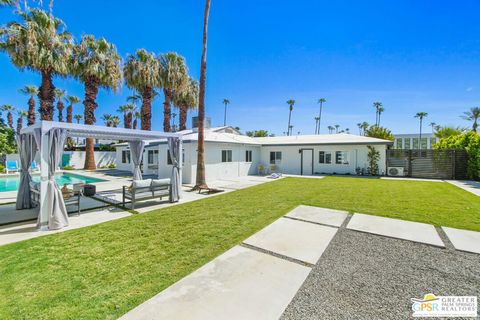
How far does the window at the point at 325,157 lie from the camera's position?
1881cm

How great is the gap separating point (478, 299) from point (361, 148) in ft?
55.3

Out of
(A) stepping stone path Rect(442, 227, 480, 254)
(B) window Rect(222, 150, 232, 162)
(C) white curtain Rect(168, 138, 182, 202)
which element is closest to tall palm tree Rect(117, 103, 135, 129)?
(B) window Rect(222, 150, 232, 162)

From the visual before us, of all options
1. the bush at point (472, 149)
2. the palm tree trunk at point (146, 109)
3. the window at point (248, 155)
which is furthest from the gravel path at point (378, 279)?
the palm tree trunk at point (146, 109)

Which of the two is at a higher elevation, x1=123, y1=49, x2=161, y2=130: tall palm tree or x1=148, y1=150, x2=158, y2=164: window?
x1=123, y1=49, x2=161, y2=130: tall palm tree

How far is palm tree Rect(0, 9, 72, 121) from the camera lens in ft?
44.3

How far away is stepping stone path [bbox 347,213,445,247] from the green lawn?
68cm

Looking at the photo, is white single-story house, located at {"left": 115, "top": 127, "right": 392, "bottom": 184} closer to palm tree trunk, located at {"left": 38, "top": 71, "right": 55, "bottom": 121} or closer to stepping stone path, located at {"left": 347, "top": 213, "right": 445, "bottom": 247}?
palm tree trunk, located at {"left": 38, "top": 71, "right": 55, "bottom": 121}

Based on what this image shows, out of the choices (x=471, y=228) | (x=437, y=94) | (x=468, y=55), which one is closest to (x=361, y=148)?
(x=468, y=55)

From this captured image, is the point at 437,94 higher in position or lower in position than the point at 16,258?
higher

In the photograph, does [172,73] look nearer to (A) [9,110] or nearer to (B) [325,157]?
(B) [325,157]

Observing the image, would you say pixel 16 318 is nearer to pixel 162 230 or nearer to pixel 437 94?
pixel 162 230

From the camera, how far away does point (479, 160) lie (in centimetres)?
1329

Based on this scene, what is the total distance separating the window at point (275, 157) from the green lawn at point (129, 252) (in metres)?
12.9

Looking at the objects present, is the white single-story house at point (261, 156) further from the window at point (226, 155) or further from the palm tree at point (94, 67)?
the palm tree at point (94, 67)
